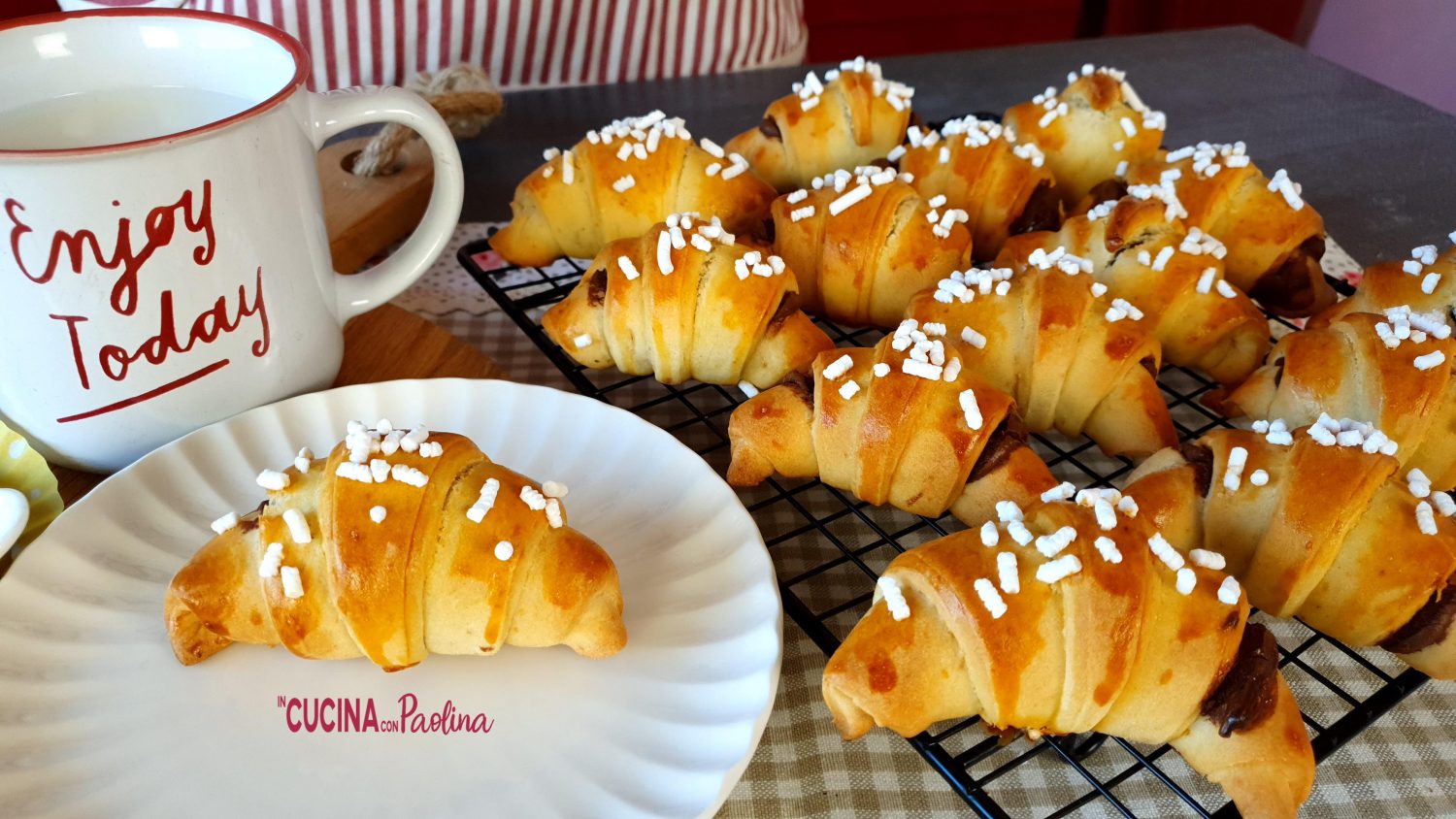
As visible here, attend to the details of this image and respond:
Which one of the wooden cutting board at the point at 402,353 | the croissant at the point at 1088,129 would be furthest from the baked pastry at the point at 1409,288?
the wooden cutting board at the point at 402,353

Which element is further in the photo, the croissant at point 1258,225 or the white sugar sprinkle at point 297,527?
the croissant at point 1258,225

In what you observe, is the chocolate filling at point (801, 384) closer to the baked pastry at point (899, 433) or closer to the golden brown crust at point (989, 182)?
the baked pastry at point (899, 433)

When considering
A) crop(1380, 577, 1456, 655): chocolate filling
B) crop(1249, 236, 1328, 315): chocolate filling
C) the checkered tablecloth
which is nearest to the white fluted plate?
the checkered tablecloth

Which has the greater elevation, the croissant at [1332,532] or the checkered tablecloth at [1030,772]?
the croissant at [1332,532]

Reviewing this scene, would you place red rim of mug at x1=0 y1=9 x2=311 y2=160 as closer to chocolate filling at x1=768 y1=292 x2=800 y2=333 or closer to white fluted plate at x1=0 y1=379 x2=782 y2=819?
white fluted plate at x1=0 y1=379 x2=782 y2=819

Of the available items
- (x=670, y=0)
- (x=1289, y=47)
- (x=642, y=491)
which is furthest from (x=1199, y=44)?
(x=642, y=491)

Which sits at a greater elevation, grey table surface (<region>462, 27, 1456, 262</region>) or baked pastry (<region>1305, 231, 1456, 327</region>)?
baked pastry (<region>1305, 231, 1456, 327</region>)
